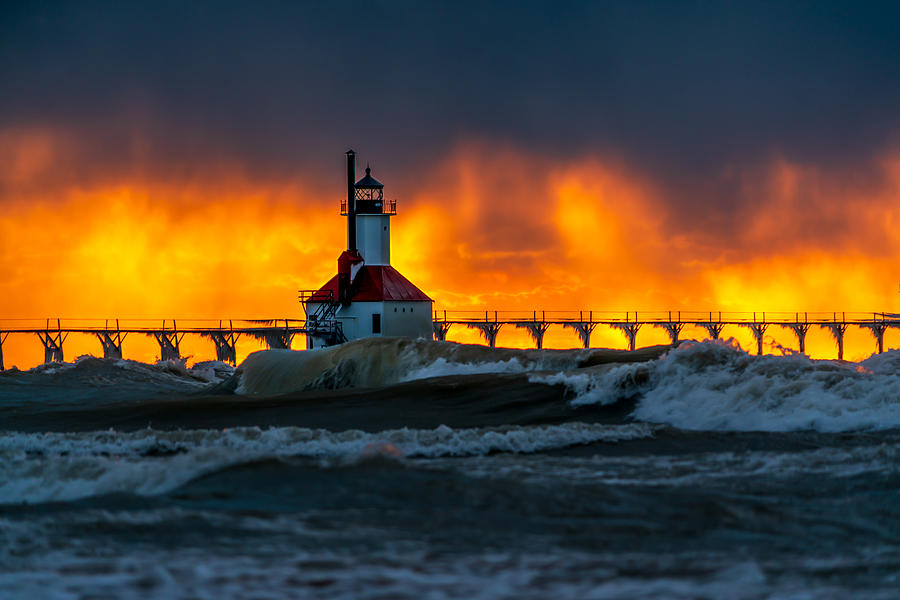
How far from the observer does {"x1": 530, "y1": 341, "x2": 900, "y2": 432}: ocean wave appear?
548 inches

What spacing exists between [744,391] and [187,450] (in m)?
8.35

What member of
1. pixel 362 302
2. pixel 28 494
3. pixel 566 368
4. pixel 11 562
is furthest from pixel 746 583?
pixel 362 302

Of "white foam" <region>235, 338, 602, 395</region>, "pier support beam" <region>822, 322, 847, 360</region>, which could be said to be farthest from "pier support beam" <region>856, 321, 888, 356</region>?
"white foam" <region>235, 338, 602, 395</region>

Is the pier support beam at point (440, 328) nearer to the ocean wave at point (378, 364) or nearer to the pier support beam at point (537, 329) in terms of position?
the pier support beam at point (537, 329)

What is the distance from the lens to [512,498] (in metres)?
8.83

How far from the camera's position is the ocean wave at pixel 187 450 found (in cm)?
967

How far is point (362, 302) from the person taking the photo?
5272cm

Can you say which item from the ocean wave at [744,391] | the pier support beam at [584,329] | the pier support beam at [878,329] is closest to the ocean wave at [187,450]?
the ocean wave at [744,391]

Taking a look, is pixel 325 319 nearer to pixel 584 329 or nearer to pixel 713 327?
pixel 584 329

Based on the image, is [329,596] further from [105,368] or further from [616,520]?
[105,368]

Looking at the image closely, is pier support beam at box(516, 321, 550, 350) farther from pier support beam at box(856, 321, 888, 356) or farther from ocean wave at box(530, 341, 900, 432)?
ocean wave at box(530, 341, 900, 432)

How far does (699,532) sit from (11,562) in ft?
16.5

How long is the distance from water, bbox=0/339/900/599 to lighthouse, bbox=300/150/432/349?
34.3 metres

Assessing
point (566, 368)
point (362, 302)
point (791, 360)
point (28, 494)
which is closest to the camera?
point (28, 494)
